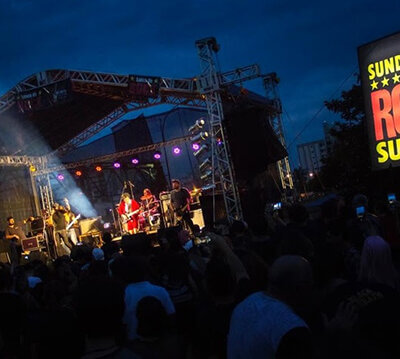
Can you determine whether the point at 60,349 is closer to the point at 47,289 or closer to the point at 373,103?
the point at 47,289

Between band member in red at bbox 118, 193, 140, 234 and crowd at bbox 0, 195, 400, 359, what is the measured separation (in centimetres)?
1145

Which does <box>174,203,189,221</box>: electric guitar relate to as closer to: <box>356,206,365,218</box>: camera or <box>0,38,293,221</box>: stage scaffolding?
<box>0,38,293,221</box>: stage scaffolding

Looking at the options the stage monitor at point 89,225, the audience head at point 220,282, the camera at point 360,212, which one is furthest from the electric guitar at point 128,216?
the audience head at point 220,282

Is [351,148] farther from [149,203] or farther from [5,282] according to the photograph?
[5,282]

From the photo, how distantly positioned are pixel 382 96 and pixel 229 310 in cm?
685

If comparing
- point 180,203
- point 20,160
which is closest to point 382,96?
point 180,203

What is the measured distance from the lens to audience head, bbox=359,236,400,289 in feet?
10.7

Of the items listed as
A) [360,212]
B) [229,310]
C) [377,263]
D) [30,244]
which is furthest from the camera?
[30,244]

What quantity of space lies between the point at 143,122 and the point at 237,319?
83.5 feet

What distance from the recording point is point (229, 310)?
2740 mm

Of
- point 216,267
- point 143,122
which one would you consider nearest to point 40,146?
point 143,122

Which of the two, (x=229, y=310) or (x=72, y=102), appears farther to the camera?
(x=72, y=102)

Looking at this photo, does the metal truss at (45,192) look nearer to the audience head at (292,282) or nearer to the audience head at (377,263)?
the audience head at (377,263)

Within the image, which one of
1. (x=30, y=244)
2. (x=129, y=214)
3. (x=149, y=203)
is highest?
(x=149, y=203)
